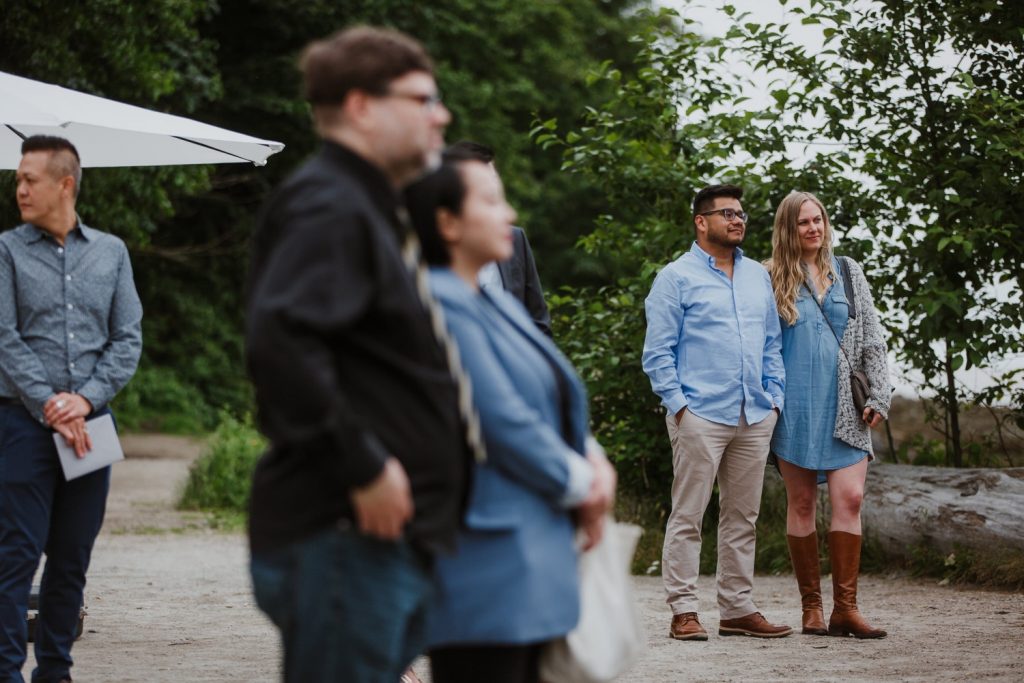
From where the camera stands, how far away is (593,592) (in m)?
3.12

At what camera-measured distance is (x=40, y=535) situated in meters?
4.99

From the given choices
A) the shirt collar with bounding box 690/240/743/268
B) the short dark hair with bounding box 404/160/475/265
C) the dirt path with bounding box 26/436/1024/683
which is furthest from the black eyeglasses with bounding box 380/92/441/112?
the shirt collar with bounding box 690/240/743/268

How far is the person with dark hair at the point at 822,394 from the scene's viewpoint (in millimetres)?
7191

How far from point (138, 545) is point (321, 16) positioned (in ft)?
49.3

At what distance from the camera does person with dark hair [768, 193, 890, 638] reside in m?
7.19

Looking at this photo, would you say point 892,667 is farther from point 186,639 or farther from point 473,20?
point 473,20

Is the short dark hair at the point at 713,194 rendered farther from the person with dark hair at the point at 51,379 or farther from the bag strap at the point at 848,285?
the person with dark hair at the point at 51,379

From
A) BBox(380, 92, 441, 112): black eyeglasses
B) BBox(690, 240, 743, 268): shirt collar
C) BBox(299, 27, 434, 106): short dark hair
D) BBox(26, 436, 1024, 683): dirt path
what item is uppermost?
BBox(690, 240, 743, 268): shirt collar

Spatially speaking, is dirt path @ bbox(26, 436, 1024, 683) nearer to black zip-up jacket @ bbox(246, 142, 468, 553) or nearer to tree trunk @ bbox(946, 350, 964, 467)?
tree trunk @ bbox(946, 350, 964, 467)

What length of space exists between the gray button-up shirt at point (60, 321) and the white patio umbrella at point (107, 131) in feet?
2.78

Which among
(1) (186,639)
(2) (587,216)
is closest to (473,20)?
(2) (587,216)

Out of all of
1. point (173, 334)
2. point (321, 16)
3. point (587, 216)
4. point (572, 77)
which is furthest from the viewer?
point (587, 216)

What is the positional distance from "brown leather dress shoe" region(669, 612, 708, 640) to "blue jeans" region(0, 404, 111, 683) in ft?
10.3

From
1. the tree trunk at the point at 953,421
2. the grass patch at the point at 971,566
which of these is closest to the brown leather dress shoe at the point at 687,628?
the grass patch at the point at 971,566
